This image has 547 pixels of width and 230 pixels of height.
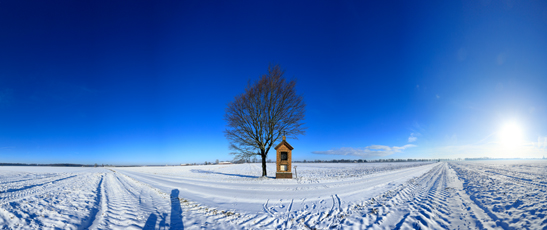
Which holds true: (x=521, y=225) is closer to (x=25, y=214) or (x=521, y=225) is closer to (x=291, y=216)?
(x=291, y=216)

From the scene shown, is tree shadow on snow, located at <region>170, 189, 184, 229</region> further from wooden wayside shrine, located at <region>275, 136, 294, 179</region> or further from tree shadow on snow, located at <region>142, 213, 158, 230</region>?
wooden wayside shrine, located at <region>275, 136, 294, 179</region>

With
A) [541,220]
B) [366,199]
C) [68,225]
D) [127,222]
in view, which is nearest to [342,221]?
[366,199]

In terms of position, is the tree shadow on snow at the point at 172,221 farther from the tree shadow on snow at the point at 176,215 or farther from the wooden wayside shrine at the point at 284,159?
the wooden wayside shrine at the point at 284,159

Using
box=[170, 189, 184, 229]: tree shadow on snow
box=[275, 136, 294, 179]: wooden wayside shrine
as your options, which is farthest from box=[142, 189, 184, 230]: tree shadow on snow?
box=[275, 136, 294, 179]: wooden wayside shrine

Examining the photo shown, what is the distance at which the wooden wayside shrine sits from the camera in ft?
52.0

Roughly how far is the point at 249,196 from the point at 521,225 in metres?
9.34

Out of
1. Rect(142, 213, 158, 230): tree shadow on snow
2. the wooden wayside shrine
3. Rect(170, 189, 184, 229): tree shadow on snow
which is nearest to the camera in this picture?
Rect(142, 213, 158, 230): tree shadow on snow

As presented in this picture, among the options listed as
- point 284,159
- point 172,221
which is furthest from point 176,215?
point 284,159

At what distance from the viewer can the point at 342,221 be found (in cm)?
570

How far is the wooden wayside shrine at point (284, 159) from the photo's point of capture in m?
15.8

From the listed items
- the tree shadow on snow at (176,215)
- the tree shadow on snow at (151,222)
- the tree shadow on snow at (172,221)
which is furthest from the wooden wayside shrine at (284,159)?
the tree shadow on snow at (151,222)

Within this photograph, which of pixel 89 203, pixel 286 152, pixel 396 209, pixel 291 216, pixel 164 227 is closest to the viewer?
pixel 164 227

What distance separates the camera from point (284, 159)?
16.4 m

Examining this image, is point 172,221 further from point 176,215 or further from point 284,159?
point 284,159
